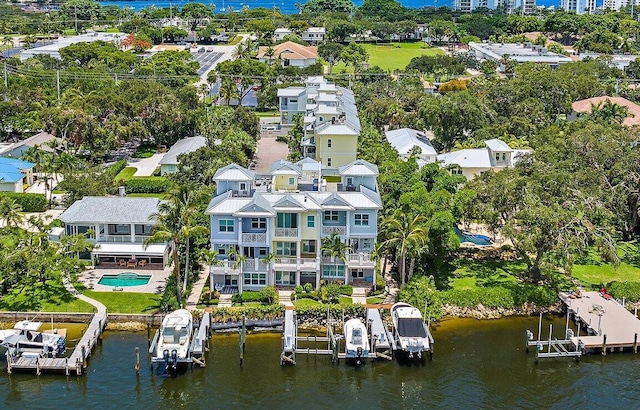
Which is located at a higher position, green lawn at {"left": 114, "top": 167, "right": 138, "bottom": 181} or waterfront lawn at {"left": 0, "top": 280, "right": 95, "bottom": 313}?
green lawn at {"left": 114, "top": 167, "right": 138, "bottom": 181}

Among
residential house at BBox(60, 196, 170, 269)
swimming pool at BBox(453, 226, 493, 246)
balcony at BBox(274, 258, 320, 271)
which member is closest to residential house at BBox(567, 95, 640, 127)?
swimming pool at BBox(453, 226, 493, 246)

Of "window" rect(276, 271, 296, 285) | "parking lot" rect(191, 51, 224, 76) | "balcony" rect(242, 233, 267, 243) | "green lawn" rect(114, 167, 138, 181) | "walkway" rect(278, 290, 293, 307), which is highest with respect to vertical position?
"parking lot" rect(191, 51, 224, 76)

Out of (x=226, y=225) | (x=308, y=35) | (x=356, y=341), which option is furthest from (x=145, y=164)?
(x=308, y=35)

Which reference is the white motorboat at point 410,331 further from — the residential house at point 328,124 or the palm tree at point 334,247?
the residential house at point 328,124

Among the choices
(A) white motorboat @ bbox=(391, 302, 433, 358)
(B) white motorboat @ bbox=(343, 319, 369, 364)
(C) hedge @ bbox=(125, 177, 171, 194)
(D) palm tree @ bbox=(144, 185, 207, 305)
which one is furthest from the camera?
(C) hedge @ bbox=(125, 177, 171, 194)

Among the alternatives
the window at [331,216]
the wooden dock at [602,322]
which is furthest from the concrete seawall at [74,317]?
the wooden dock at [602,322]

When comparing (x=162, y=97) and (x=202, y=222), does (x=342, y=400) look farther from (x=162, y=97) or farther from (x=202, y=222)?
(x=162, y=97)

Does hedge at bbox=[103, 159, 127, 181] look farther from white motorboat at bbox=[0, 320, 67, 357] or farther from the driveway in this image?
white motorboat at bbox=[0, 320, 67, 357]
